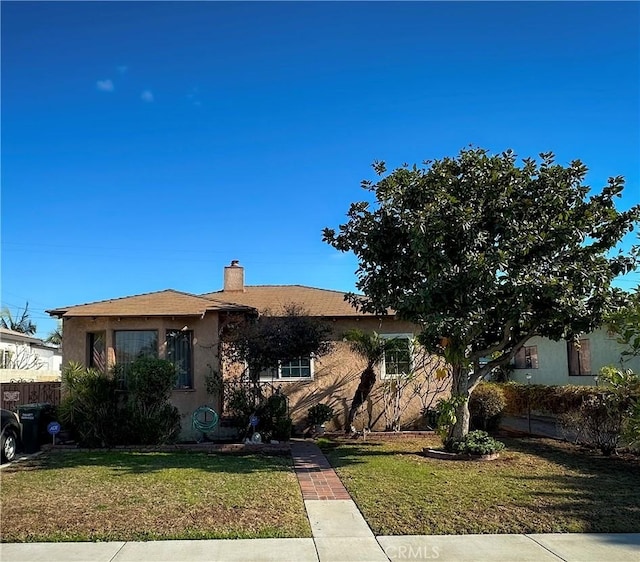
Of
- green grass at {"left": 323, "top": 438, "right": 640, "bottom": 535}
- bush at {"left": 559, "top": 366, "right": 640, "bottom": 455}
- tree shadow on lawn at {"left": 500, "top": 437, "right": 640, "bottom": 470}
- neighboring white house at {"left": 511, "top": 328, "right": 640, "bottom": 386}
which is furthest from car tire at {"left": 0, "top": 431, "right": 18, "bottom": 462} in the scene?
neighboring white house at {"left": 511, "top": 328, "right": 640, "bottom": 386}

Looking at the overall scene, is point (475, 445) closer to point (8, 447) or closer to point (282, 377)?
point (282, 377)

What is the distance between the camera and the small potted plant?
15.0 metres

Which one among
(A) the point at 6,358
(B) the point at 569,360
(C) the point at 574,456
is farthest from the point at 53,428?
(A) the point at 6,358

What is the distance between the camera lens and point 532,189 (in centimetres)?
1091

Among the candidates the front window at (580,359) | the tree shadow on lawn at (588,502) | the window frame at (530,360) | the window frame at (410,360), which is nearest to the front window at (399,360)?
the window frame at (410,360)

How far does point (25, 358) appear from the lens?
32.8 meters

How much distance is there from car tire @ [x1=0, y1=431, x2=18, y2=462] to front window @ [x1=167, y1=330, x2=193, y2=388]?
398 centimetres

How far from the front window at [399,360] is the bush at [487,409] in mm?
1955

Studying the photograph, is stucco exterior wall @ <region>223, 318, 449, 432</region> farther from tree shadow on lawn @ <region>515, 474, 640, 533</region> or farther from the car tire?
the car tire

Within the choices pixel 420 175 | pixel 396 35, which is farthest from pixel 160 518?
pixel 396 35

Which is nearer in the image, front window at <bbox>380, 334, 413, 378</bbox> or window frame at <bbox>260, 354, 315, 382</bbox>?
front window at <bbox>380, 334, 413, 378</bbox>

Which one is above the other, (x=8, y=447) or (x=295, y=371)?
(x=295, y=371)

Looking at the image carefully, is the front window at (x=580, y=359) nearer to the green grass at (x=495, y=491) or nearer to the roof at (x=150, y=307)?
the green grass at (x=495, y=491)

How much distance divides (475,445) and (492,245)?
3.98 m
